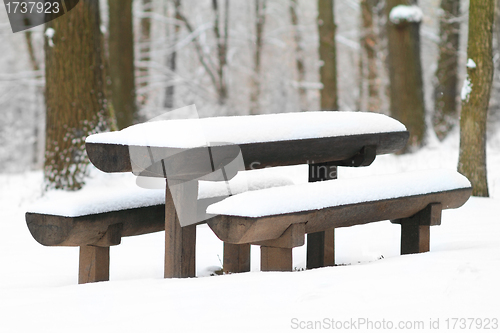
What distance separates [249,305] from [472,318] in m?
0.98

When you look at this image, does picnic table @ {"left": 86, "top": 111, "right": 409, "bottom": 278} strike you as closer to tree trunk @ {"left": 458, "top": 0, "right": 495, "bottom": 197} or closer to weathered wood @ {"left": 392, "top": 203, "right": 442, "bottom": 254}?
weathered wood @ {"left": 392, "top": 203, "right": 442, "bottom": 254}

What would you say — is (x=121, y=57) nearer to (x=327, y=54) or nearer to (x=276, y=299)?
(x=327, y=54)

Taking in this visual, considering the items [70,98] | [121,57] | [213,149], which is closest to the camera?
[213,149]

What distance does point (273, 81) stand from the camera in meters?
24.7

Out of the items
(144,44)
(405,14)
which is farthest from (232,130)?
(144,44)

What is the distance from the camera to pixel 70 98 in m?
7.43

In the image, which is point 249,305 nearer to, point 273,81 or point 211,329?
point 211,329

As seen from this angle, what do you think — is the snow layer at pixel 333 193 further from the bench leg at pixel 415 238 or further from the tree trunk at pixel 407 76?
the tree trunk at pixel 407 76

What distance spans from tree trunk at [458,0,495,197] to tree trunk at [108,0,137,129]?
22.3 ft

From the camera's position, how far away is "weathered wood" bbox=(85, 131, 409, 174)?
355 cm

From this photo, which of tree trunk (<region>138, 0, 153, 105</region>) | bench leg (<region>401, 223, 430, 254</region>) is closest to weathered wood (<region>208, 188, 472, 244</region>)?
bench leg (<region>401, 223, 430, 254</region>)

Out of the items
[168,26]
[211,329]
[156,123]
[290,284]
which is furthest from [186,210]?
[168,26]

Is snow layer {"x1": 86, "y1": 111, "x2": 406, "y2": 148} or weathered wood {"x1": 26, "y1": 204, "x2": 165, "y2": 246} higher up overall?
snow layer {"x1": 86, "y1": 111, "x2": 406, "y2": 148}

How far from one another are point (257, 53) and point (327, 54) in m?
7.64
